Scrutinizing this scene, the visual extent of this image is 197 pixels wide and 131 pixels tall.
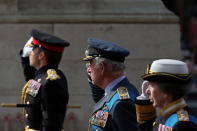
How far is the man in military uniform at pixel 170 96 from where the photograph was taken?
9.78ft

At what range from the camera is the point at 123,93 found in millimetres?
3717

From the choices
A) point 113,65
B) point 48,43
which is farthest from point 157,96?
point 48,43

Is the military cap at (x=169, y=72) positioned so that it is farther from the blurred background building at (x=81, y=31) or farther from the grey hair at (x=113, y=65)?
the blurred background building at (x=81, y=31)

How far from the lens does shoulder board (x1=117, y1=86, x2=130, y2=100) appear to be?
3.67 meters

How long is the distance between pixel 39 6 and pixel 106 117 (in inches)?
212

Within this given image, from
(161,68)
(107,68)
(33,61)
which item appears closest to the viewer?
(161,68)

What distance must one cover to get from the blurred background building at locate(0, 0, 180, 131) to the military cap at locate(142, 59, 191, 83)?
5408 mm

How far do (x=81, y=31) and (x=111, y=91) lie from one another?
491cm

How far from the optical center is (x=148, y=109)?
3.32 m

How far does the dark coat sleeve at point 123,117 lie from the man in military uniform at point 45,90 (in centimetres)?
130

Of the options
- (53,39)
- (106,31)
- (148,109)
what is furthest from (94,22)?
(148,109)

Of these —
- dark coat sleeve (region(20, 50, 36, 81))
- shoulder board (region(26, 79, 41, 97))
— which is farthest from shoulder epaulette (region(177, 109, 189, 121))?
dark coat sleeve (region(20, 50, 36, 81))

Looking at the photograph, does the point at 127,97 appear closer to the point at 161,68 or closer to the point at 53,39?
the point at 161,68

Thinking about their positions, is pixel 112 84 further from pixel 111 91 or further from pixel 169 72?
pixel 169 72
